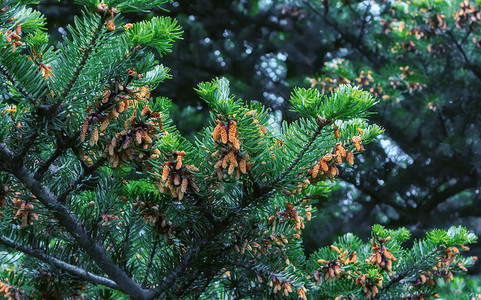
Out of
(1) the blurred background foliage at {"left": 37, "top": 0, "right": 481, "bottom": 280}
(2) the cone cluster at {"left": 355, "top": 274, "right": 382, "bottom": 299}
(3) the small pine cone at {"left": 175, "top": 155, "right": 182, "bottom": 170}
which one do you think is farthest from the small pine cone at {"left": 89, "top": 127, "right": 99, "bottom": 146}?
(1) the blurred background foliage at {"left": 37, "top": 0, "right": 481, "bottom": 280}

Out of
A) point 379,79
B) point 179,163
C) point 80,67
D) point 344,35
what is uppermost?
point 344,35

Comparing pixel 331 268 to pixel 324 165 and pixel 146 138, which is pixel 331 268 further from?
pixel 146 138

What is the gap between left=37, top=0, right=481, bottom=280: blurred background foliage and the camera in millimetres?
2352

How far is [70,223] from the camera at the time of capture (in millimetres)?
646

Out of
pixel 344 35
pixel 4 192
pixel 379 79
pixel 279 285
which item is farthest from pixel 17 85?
pixel 344 35

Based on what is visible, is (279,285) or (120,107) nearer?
(120,107)

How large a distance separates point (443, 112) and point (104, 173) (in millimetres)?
2727

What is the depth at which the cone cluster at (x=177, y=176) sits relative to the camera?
0.57m

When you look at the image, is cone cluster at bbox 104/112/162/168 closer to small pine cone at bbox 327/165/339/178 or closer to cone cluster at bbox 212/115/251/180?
cone cluster at bbox 212/115/251/180

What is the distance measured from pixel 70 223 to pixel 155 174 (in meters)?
0.18

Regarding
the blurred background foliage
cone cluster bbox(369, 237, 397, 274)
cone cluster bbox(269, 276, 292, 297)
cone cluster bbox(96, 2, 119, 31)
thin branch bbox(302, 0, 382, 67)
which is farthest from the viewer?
thin branch bbox(302, 0, 382, 67)

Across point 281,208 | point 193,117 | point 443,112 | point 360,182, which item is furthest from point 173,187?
point 443,112

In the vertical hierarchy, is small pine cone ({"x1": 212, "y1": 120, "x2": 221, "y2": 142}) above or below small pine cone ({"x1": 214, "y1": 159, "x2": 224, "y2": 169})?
above

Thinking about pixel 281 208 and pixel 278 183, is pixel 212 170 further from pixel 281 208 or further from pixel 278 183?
pixel 281 208
